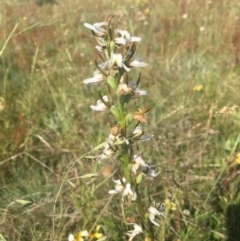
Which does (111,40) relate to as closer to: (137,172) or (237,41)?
(137,172)

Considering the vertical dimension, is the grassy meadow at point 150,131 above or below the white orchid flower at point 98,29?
below

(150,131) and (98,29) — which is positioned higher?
(98,29)

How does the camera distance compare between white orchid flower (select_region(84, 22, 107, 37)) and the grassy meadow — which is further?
the grassy meadow

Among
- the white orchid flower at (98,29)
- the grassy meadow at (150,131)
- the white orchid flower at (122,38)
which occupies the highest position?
the white orchid flower at (98,29)

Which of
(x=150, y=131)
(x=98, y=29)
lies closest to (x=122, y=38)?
(x=98, y=29)

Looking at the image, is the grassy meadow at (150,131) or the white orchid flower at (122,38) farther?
the grassy meadow at (150,131)

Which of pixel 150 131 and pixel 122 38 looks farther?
pixel 150 131

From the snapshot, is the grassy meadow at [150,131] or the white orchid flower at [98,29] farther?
the grassy meadow at [150,131]

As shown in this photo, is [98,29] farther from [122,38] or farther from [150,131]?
[150,131]
